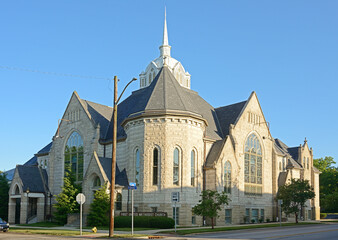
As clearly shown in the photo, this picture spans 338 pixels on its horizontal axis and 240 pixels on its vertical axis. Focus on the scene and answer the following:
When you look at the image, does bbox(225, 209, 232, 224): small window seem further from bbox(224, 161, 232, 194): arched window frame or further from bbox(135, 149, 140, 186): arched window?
bbox(135, 149, 140, 186): arched window

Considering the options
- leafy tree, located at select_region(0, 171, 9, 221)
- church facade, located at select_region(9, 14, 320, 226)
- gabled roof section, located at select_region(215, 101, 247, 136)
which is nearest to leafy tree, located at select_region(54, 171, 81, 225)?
church facade, located at select_region(9, 14, 320, 226)

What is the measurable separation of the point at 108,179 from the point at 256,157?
1970 cm

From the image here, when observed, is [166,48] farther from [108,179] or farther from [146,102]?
[108,179]

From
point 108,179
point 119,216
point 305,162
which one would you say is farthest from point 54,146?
point 305,162

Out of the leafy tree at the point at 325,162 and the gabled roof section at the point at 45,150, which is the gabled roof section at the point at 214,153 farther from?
the leafy tree at the point at 325,162

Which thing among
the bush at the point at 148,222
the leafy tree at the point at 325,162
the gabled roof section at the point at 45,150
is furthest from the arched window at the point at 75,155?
the leafy tree at the point at 325,162

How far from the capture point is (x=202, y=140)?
137 feet

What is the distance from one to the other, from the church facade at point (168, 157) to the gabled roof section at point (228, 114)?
0.17 meters

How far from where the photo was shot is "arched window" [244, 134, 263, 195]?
156 ft

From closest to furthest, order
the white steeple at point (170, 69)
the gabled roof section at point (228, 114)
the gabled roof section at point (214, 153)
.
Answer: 1. the gabled roof section at point (214, 153)
2. the gabled roof section at point (228, 114)
3. the white steeple at point (170, 69)

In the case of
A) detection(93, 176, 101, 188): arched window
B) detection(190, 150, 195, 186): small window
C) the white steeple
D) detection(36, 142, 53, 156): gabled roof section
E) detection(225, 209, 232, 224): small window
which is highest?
the white steeple

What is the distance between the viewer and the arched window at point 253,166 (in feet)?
156

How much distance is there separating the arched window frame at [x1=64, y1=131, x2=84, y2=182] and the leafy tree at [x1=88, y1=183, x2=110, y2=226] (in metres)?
10.0

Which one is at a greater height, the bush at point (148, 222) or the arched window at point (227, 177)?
the arched window at point (227, 177)
